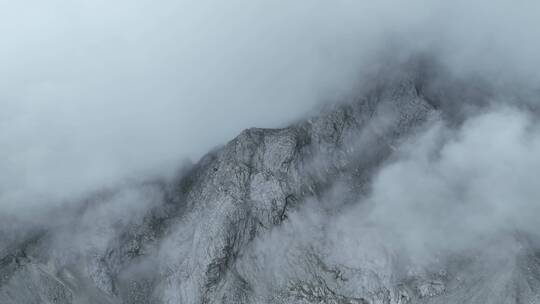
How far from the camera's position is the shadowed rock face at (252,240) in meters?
140

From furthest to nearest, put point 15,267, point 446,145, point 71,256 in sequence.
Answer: point 446,145
point 71,256
point 15,267

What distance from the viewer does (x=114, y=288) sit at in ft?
486

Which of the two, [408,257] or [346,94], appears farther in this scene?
[346,94]

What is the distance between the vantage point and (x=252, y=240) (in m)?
155

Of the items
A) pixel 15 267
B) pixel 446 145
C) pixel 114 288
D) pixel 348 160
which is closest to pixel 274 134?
pixel 348 160

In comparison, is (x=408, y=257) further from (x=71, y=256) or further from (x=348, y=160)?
(x=71, y=256)

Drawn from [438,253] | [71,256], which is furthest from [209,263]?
[438,253]

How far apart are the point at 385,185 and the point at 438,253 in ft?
86.0

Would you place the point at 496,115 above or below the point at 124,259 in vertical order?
below

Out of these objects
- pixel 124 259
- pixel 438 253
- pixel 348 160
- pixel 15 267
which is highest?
pixel 15 267

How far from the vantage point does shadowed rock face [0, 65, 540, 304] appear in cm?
13988

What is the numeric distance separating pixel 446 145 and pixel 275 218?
188 ft

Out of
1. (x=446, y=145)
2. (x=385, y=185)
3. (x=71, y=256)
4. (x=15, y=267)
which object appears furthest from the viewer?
(x=446, y=145)

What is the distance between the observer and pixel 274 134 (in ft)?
576
